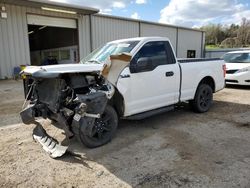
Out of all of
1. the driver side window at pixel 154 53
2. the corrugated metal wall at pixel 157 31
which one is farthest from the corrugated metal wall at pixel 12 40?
the driver side window at pixel 154 53

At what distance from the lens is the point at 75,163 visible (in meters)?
3.51

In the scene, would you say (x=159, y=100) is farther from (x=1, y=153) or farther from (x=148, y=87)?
(x=1, y=153)

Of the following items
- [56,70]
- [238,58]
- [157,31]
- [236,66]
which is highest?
[157,31]

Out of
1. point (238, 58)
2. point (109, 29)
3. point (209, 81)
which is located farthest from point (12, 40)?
point (238, 58)

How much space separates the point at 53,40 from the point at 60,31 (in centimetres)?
188

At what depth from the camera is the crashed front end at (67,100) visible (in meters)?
3.66

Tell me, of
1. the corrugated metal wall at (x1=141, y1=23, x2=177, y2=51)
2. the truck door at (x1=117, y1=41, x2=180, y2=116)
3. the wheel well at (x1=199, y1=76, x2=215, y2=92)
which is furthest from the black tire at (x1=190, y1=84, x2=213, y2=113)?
the corrugated metal wall at (x1=141, y1=23, x2=177, y2=51)

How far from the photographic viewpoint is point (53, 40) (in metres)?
21.8

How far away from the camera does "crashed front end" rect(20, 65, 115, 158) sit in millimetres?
3662

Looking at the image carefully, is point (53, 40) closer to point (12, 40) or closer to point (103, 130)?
point (12, 40)

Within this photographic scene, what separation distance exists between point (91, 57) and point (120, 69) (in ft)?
5.36

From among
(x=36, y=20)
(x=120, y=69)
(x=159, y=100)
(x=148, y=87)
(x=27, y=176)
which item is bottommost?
(x=27, y=176)

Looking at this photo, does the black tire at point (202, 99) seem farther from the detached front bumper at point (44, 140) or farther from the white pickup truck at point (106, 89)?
the detached front bumper at point (44, 140)

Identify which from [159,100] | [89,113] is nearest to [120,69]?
[89,113]
